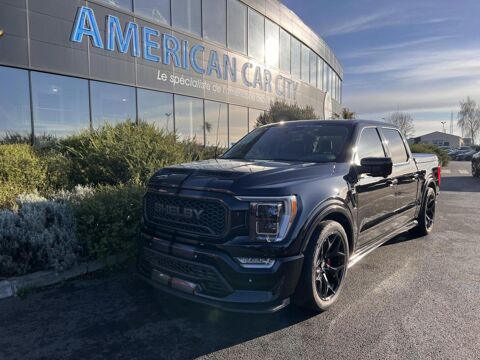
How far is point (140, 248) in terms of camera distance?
12.1 feet

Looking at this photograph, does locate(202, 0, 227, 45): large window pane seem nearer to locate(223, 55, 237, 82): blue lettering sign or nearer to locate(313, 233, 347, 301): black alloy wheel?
locate(223, 55, 237, 82): blue lettering sign

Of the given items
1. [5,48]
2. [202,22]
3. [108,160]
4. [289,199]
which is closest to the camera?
[289,199]

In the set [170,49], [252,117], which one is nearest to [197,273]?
[170,49]

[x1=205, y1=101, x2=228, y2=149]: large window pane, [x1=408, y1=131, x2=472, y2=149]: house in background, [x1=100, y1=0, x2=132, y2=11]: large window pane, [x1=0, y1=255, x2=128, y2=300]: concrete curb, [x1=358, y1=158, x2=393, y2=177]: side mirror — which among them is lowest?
[x1=0, y1=255, x2=128, y2=300]: concrete curb

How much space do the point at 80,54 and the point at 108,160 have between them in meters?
7.07

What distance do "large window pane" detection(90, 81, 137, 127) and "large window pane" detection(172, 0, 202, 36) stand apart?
156 inches

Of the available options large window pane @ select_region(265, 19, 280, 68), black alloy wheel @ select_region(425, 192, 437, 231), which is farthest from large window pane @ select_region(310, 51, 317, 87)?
black alloy wheel @ select_region(425, 192, 437, 231)

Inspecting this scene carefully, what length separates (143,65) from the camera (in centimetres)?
1424

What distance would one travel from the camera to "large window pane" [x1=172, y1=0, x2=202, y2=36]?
51.6 ft

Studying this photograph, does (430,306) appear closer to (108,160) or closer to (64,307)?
(64,307)

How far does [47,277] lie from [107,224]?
855 millimetres

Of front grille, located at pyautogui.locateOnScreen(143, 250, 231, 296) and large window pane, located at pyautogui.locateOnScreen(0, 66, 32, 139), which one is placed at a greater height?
large window pane, located at pyautogui.locateOnScreen(0, 66, 32, 139)

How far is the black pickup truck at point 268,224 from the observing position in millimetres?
2990

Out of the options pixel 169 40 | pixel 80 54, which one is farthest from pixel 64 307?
pixel 169 40
